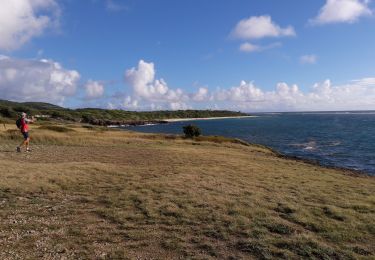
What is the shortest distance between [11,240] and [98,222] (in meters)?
2.72

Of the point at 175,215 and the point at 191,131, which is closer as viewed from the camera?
the point at 175,215

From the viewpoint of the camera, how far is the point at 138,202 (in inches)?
579

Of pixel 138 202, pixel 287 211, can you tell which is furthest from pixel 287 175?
pixel 138 202

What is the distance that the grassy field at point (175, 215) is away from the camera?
10.2m

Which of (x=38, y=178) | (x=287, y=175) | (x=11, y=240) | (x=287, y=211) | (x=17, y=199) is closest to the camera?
(x=11, y=240)

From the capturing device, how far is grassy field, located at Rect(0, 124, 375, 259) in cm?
1021

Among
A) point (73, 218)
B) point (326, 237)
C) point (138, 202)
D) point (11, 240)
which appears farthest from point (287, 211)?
point (11, 240)

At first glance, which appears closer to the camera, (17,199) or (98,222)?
(98,222)

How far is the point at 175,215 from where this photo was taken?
13.1 meters

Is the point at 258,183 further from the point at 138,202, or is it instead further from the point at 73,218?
the point at 73,218

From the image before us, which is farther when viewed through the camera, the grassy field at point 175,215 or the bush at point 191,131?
the bush at point 191,131

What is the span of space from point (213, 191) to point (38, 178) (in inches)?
344

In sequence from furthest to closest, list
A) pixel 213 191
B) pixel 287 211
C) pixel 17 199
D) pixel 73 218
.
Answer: pixel 213 191 < pixel 17 199 < pixel 287 211 < pixel 73 218

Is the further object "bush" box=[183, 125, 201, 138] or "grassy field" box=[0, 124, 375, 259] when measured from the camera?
"bush" box=[183, 125, 201, 138]
